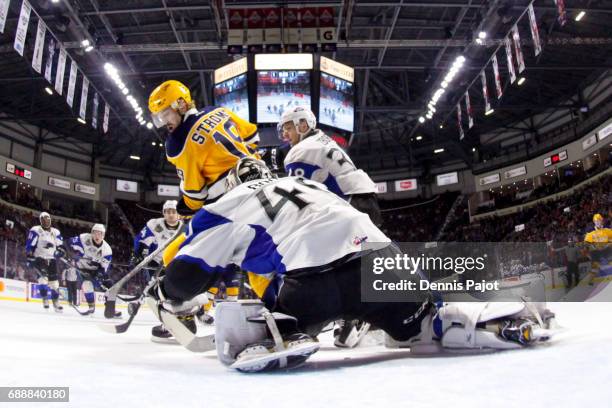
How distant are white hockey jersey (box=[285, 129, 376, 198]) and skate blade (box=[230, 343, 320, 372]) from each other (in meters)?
1.66

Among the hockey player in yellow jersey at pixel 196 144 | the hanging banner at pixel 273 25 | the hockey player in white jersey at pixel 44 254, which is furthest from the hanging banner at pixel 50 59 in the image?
the hockey player in yellow jersey at pixel 196 144

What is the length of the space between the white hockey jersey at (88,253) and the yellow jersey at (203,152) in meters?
6.43

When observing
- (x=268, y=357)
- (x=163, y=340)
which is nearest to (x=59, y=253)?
(x=163, y=340)

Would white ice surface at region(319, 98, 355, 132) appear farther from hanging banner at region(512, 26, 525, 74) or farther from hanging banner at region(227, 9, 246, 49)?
hanging banner at region(512, 26, 525, 74)

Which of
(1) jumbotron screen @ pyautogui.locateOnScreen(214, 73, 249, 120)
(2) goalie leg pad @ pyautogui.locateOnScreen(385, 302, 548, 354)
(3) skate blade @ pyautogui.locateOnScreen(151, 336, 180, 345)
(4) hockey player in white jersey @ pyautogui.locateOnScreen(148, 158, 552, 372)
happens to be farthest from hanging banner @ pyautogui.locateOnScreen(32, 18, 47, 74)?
(2) goalie leg pad @ pyautogui.locateOnScreen(385, 302, 548, 354)

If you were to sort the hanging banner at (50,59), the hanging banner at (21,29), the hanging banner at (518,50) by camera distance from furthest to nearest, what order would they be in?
the hanging banner at (518,50) < the hanging banner at (50,59) < the hanging banner at (21,29)

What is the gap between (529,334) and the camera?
1.74m

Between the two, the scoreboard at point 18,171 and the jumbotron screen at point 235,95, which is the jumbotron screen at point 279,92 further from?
the scoreboard at point 18,171

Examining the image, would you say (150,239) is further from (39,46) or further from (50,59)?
(50,59)

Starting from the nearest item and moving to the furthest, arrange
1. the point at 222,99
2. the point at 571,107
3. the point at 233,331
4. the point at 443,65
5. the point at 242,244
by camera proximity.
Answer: the point at 233,331, the point at 242,244, the point at 222,99, the point at 443,65, the point at 571,107

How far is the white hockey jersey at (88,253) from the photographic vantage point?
8844mm

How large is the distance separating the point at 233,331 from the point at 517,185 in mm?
25078

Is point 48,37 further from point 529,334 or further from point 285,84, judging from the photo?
point 529,334

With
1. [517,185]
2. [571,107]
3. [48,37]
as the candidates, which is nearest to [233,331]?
[48,37]
